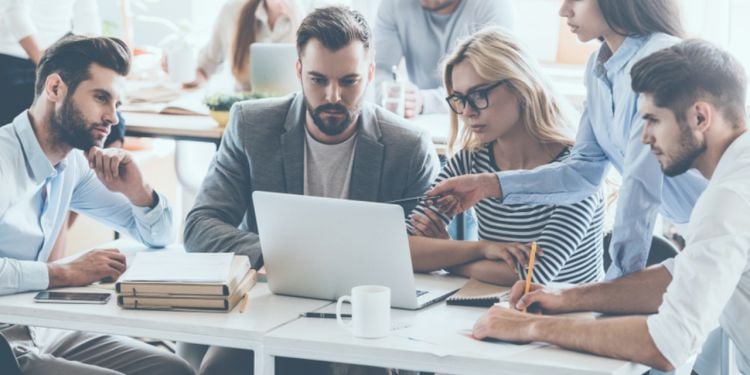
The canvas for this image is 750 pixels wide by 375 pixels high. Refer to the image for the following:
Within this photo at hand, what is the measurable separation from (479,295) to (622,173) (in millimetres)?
457

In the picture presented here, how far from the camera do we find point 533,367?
A: 69.9 inches

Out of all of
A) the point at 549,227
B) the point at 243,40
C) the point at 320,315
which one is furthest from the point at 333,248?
the point at 243,40

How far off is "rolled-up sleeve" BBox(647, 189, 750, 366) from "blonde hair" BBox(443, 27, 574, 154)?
83 centimetres

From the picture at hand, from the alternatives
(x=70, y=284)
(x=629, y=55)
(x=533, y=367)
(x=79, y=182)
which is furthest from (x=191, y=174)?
(x=533, y=367)

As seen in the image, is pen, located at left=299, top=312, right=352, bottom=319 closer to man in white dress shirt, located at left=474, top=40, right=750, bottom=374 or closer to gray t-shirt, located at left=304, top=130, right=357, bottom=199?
man in white dress shirt, located at left=474, top=40, right=750, bottom=374

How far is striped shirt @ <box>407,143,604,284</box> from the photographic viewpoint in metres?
2.36

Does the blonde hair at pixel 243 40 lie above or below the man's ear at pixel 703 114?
below

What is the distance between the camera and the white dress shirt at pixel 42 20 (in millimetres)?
4035

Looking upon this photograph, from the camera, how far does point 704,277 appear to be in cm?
172

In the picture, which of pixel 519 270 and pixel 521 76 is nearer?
pixel 519 270

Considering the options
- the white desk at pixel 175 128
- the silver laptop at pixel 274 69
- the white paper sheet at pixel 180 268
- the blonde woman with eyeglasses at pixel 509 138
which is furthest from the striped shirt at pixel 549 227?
the white desk at pixel 175 128

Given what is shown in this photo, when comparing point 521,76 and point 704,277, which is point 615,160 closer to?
point 521,76

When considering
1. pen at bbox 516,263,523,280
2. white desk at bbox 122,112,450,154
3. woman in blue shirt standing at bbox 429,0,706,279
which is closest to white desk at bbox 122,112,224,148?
white desk at bbox 122,112,450,154

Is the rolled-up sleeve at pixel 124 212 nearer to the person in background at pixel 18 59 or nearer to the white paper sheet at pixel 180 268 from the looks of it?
the white paper sheet at pixel 180 268
